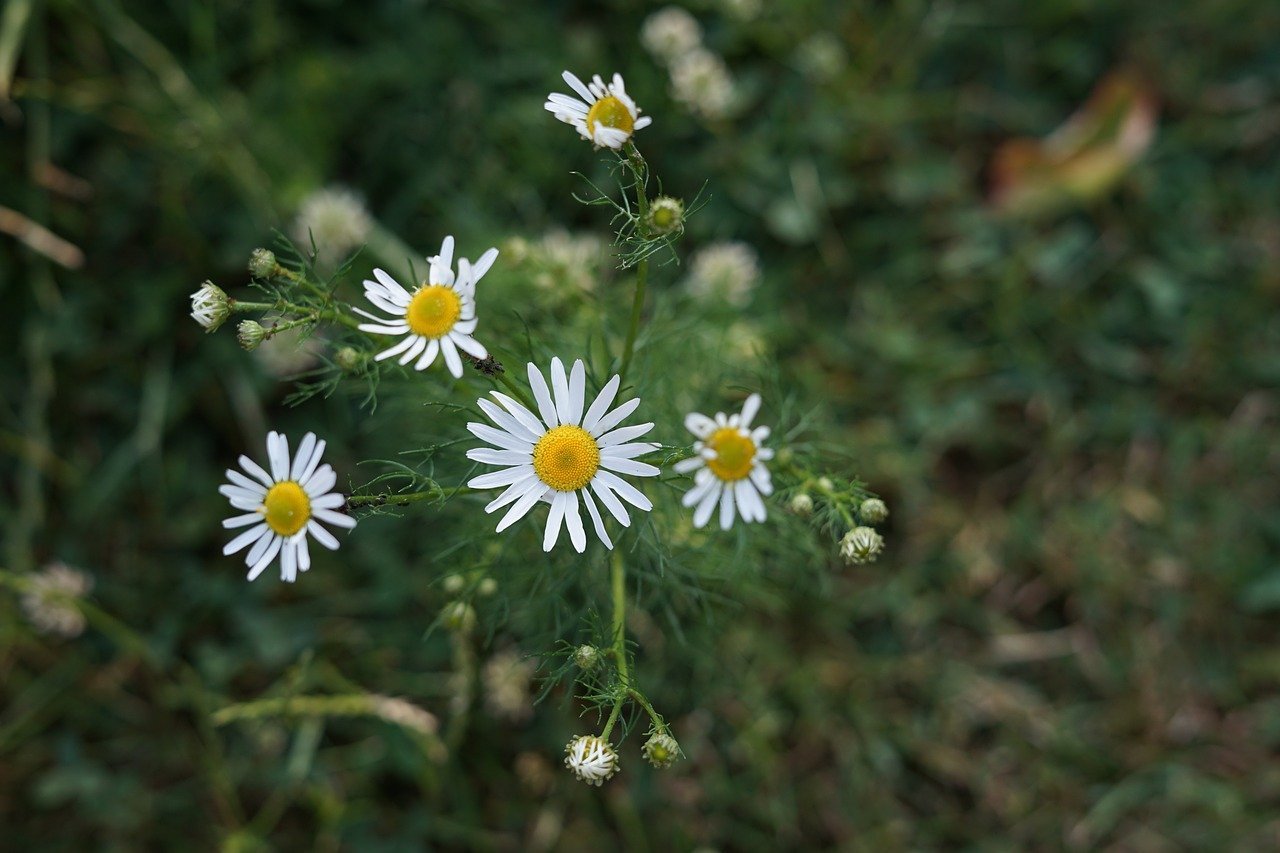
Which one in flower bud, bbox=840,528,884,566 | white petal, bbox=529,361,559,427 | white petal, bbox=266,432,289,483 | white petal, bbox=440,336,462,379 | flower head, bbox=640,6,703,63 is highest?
flower head, bbox=640,6,703,63

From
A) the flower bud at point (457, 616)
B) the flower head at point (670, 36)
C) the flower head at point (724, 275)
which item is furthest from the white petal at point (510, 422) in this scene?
the flower head at point (670, 36)

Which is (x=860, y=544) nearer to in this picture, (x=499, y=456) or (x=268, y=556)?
(x=499, y=456)

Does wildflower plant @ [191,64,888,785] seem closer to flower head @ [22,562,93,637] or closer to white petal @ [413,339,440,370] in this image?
white petal @ [413,339,440,370]

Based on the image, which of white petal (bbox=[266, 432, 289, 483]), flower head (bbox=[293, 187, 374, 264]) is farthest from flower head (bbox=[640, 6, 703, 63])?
white petal (bbox=[266, 432, 289, 483])

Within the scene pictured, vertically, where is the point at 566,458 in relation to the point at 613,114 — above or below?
below

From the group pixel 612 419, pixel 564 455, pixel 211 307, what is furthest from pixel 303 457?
pixel 612 419

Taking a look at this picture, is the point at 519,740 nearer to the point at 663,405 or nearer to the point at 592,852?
the point at 592,852

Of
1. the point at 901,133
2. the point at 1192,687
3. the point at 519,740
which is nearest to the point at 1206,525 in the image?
the point at 1192,687

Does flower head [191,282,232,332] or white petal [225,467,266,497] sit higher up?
flower head [191,282,232,332]
